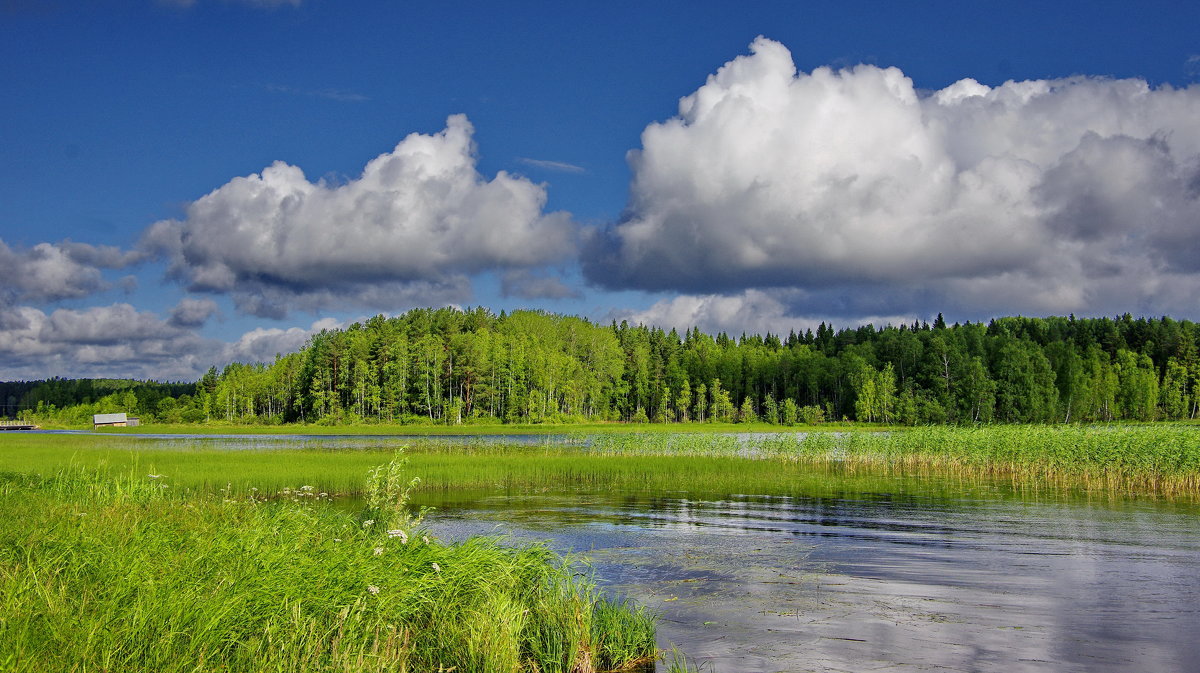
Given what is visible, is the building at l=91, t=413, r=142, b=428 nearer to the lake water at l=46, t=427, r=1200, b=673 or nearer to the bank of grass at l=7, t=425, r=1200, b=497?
the bank of grass at l=7, t=425, r=1200, b=497

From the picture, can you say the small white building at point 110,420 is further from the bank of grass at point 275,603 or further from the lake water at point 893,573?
the bank of grass at point 275,603

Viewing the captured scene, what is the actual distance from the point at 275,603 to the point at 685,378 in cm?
14532

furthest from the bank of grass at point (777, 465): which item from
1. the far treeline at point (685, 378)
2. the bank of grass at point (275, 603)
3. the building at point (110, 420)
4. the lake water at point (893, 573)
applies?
the building at point (110, 420)

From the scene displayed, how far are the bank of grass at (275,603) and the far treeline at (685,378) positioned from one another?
110 meters

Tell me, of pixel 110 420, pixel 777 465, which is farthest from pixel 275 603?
pixel 110 420

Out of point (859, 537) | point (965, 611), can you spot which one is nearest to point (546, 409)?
point (859, 537)

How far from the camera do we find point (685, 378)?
15238 cm

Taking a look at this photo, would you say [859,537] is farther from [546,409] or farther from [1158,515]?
[546,409]

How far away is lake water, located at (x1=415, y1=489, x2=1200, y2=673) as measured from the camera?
476 inches

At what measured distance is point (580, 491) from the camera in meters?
34.2

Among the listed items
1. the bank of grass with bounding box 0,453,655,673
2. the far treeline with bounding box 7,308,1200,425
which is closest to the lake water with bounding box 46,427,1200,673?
the bank of grass with bounding box 0,453,655,673

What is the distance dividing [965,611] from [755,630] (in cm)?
446

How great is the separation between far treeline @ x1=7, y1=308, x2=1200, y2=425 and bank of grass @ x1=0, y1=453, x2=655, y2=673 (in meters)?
110

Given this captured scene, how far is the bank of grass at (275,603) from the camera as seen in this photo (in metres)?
7.56
